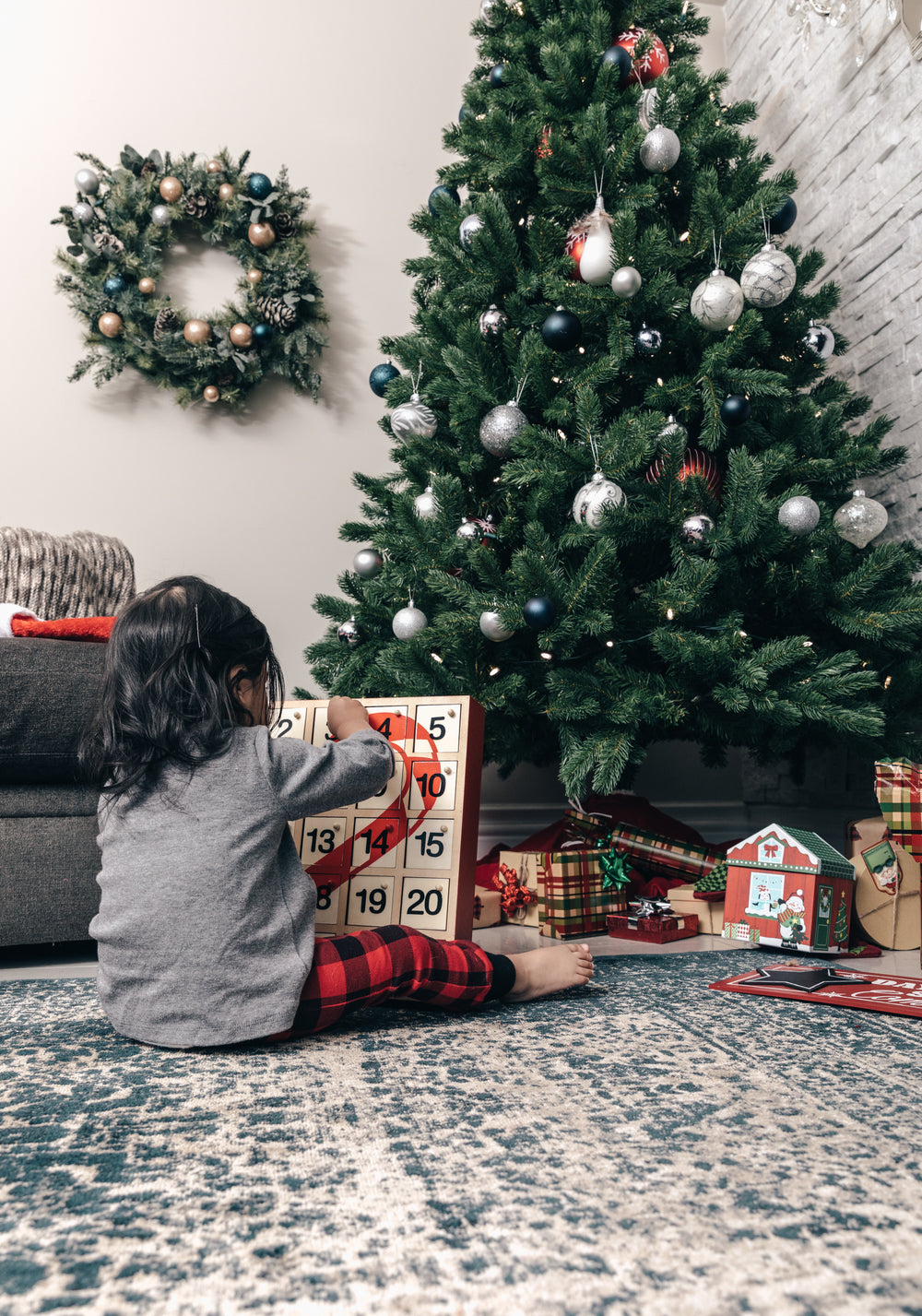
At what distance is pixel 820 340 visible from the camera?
172cm

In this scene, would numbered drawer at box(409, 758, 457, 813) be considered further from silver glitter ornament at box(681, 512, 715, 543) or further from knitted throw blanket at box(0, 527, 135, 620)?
knitted throw blanket at box(0, 527, 135, 620)

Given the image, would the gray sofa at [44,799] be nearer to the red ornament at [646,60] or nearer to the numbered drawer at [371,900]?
the numbered drawer at [371,900]

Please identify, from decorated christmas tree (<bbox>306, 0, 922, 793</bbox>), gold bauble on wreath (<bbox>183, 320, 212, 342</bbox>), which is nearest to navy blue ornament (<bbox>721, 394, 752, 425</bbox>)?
decorated christmas tree (<bbox>306, 0, 922, 793</bbox>)

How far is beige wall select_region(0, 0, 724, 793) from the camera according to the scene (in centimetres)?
243

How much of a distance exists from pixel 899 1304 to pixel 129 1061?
2.30ft

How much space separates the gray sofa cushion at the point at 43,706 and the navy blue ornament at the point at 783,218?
152 cm

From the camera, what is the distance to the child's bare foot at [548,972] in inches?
43.7

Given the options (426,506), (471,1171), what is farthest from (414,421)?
(471,1171)

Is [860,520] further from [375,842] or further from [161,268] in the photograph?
[161,268]

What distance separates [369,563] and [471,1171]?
144cm

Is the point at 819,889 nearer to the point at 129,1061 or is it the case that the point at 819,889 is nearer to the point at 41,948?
the point at 129,1061

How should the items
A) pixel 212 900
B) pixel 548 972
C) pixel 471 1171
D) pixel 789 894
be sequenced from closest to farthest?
1. pixel 471 1171
2. pixel 212 900
3. pixel 548 972
4. pixel 789 894

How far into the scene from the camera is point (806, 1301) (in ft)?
1.48

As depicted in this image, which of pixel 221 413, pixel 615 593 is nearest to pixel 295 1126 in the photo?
pixel 615 593
